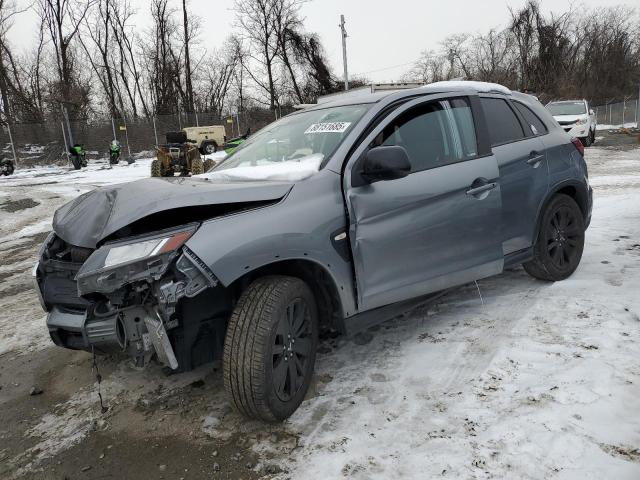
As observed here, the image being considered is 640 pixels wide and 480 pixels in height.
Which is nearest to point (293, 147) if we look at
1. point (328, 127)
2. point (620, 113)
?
point (328, 127)

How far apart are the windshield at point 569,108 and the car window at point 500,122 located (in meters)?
14.9

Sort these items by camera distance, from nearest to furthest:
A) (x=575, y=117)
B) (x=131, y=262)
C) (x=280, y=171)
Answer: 1. (x=131, y=262)
2. (x=280, y=171)
3. (x=575, y=117)

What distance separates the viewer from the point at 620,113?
37.1 m

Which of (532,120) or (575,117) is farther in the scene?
(575,117)

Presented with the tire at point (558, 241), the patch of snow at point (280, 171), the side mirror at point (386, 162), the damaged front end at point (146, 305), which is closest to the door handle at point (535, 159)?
the tire at point (558, 241)

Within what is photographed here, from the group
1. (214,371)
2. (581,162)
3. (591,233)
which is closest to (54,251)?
(214,371)

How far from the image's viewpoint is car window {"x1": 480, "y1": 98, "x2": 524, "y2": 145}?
373 centimetres

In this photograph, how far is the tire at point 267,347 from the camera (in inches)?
91.4

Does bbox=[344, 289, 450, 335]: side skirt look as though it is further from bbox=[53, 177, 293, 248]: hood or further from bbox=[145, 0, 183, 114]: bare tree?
bbox=[145, 0, 183, 114]: bare tree

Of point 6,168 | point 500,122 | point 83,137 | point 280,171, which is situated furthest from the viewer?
point 83,137

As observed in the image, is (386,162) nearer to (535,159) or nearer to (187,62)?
A: (535,159)

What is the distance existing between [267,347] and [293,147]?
58.7 inches

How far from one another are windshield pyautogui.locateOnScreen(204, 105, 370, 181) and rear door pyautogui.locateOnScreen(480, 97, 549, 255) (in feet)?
4.15

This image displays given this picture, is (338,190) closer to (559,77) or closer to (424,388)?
(424,388)
